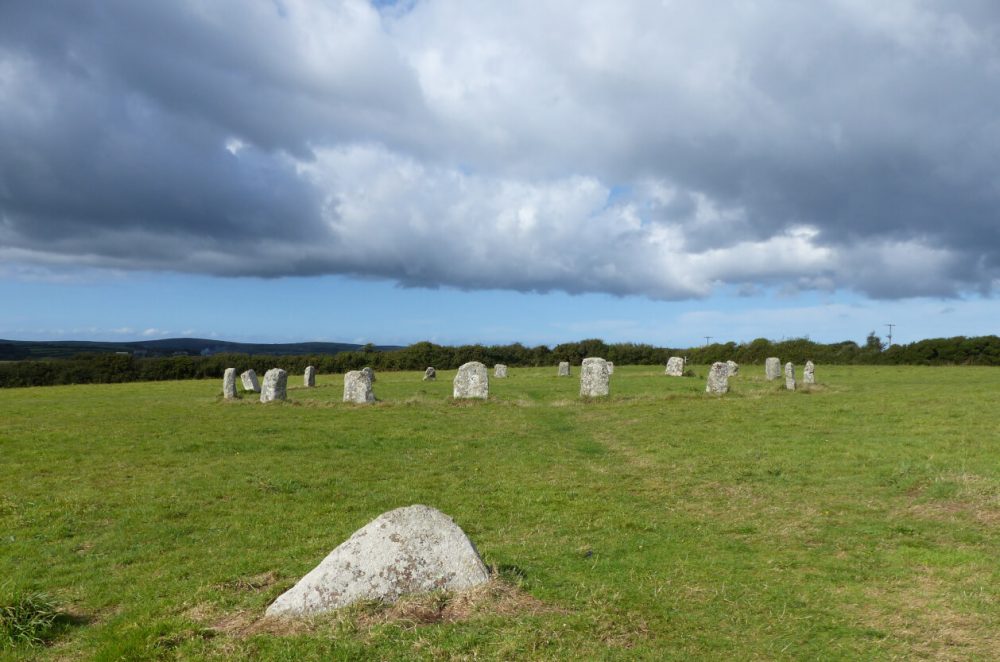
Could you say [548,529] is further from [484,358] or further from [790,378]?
[484,358]

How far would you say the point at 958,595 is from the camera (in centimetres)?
714

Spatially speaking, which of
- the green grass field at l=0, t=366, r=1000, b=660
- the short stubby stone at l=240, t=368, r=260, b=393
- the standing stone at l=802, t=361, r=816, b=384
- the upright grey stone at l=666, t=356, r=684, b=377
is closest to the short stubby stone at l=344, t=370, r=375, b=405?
the green grass field at l=0, t=366, r=1000, b=660

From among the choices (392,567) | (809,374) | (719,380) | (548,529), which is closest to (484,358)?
(809,374)

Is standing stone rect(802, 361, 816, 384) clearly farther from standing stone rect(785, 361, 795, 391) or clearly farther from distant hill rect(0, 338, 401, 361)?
distant hill rect(0, 338, 401, 361)

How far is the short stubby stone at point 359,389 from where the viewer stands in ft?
90.6

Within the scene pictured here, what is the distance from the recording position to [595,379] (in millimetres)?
29188

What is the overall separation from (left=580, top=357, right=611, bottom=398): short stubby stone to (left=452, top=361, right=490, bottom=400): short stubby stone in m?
4.37

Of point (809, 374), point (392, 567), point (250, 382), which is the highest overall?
point (809, 374)

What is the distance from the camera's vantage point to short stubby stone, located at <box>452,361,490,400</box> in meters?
28.7

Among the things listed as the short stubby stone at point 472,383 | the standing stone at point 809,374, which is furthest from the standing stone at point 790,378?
the short stubby stone at point 472,383

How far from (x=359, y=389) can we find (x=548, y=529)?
19122 millimetres

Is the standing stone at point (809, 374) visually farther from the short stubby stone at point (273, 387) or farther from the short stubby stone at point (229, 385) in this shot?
the short stubby stone at point (229, 385)

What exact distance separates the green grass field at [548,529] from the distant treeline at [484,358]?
39.3 metres

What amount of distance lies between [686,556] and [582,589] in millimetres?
2152
